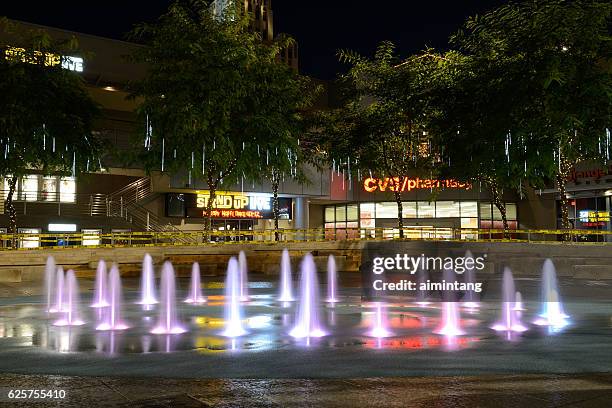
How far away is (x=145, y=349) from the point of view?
31.2 ft

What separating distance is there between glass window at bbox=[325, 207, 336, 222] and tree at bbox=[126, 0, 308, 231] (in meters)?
21.1

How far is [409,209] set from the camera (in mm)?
49469

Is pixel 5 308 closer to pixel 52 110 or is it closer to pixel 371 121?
pixel 52 110

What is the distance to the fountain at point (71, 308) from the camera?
12.8 m

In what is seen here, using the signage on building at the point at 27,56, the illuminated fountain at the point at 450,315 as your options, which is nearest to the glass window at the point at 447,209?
the signage on building at the point at 27,56

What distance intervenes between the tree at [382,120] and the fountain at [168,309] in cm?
1473

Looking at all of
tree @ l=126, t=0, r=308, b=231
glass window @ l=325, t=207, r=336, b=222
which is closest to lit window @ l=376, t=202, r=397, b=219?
glass window @ l=325, t=207, r=336, b=222

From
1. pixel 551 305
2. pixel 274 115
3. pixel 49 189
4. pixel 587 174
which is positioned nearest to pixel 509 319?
pixel 551 305

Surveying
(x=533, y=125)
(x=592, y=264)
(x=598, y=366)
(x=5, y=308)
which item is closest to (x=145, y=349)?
(x=598, y=366)

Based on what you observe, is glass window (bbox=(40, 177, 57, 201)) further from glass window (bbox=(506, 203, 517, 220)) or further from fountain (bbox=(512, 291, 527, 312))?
glass window (bbox=(506, 203, 517, 220))

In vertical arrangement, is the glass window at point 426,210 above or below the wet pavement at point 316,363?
above

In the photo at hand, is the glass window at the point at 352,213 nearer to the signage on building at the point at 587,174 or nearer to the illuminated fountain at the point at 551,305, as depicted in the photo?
the signage on building at the point at 587,174

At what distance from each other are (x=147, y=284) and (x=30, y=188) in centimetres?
1833

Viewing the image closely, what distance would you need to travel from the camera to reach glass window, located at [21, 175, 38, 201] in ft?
119
